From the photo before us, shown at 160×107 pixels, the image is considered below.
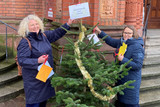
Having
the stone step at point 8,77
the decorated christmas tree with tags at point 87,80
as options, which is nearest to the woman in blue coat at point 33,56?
the decorated christmas tree with tags at point 87,80

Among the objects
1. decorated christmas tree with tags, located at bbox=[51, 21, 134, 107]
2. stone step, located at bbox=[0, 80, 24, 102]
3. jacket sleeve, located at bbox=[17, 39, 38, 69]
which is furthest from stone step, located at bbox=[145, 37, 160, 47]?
jacket sleeve, located at bbox=[17, 39, 38, 69]

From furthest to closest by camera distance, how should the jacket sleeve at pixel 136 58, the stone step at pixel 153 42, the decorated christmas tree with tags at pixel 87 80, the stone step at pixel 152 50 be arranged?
the stone step at pixel 153 42
the stone step at pixel 152 50
the jacket sleeve at pixel 136 58
the decorated christmas tree with tags at pixel 87 80

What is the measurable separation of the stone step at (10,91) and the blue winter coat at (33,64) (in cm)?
123

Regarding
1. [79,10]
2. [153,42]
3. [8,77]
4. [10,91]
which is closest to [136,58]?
[79,10]

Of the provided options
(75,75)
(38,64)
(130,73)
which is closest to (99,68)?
(75,75)

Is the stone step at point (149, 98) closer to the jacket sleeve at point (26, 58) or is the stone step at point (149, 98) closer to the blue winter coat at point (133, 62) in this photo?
the blue winter coat at point (133, 62)

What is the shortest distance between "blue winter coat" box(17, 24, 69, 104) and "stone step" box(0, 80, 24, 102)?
4.04 ft

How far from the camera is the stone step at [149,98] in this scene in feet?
12.8

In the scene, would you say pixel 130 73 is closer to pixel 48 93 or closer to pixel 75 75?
pixel 75 75

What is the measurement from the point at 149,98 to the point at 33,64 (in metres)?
2.71

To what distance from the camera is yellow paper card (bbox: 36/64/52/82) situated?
2614 millimetres

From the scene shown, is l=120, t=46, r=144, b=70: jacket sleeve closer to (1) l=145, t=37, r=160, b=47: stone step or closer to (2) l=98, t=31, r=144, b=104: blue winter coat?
(2) l=98, t=31, r=144, b=104: blue winter coat

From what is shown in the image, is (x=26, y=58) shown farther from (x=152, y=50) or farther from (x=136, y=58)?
(x=152, y=50)

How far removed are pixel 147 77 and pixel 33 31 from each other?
3089 mm
